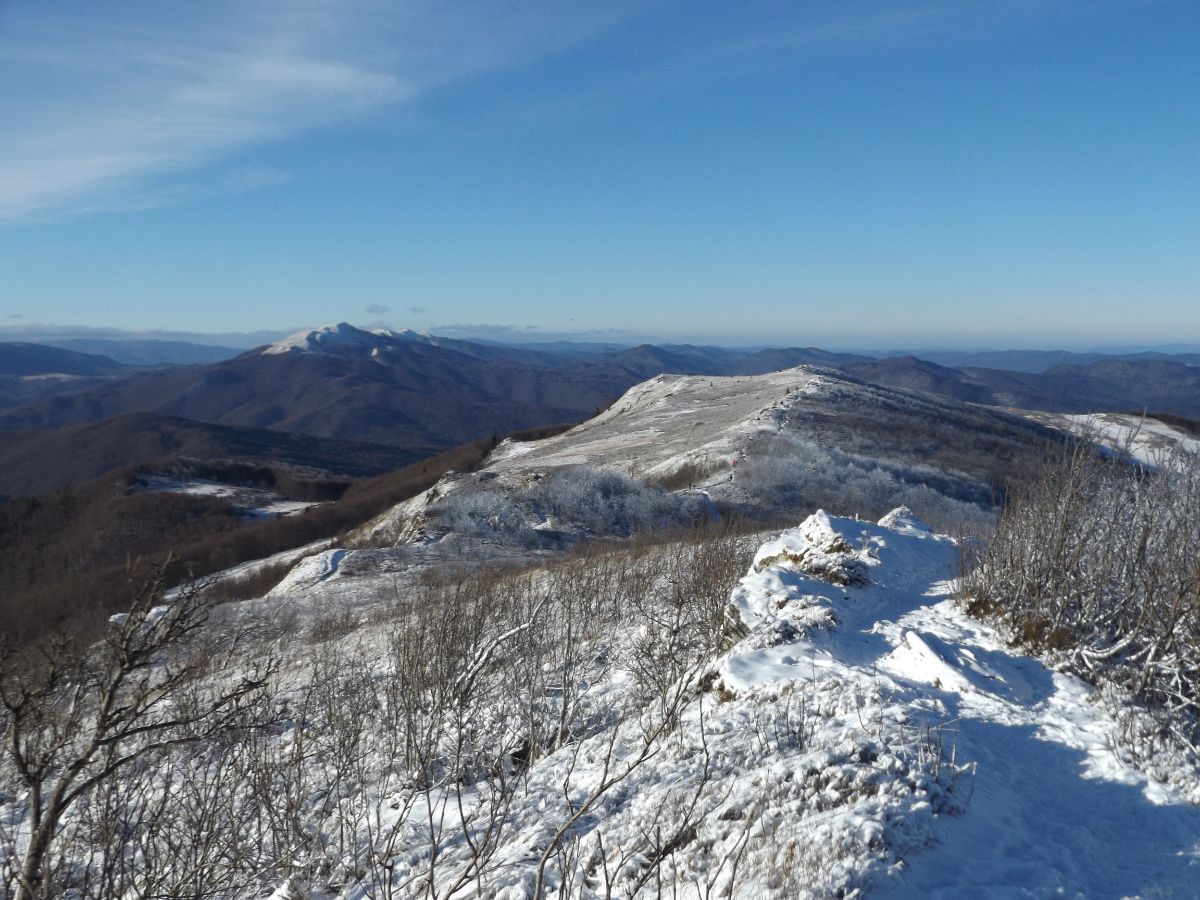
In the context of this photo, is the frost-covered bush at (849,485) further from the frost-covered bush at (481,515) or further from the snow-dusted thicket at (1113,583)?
the snow-dusted thicket at (1113,583)

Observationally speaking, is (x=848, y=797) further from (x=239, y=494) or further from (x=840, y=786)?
(x=239, y=494)

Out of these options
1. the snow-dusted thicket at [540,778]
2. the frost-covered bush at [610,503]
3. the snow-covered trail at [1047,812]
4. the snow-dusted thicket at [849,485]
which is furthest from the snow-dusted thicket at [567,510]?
the snow-covered trail at [1047,812]

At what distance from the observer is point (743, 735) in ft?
24.1

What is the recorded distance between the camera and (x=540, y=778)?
25.4 ft

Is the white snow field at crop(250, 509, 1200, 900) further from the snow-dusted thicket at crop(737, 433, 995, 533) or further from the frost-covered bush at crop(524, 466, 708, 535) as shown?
the snow-dusted thicket at crop(737, 433, 995, 533)

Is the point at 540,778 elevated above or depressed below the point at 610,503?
above

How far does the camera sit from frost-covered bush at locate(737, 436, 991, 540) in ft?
100

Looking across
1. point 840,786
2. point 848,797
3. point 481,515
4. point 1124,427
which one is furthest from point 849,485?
point 1124,427

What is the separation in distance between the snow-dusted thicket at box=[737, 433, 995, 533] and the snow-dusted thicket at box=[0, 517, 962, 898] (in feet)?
57.7

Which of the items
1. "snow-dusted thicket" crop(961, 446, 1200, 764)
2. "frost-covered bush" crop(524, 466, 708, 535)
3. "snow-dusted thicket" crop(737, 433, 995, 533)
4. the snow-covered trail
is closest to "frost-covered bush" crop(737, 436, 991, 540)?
"snow-dusted thicket" crop(737, 433, 995, 533)

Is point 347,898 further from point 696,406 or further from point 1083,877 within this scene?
point 696,406

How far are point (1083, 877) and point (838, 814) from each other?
67.1 inches

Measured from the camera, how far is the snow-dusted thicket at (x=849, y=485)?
30.6m

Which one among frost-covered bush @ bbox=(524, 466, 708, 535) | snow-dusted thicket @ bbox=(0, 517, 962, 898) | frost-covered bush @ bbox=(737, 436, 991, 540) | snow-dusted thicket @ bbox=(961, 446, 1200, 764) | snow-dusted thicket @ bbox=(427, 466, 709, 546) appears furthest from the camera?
frost-covered bush @ bbox=(737, 436, 991, 540)
